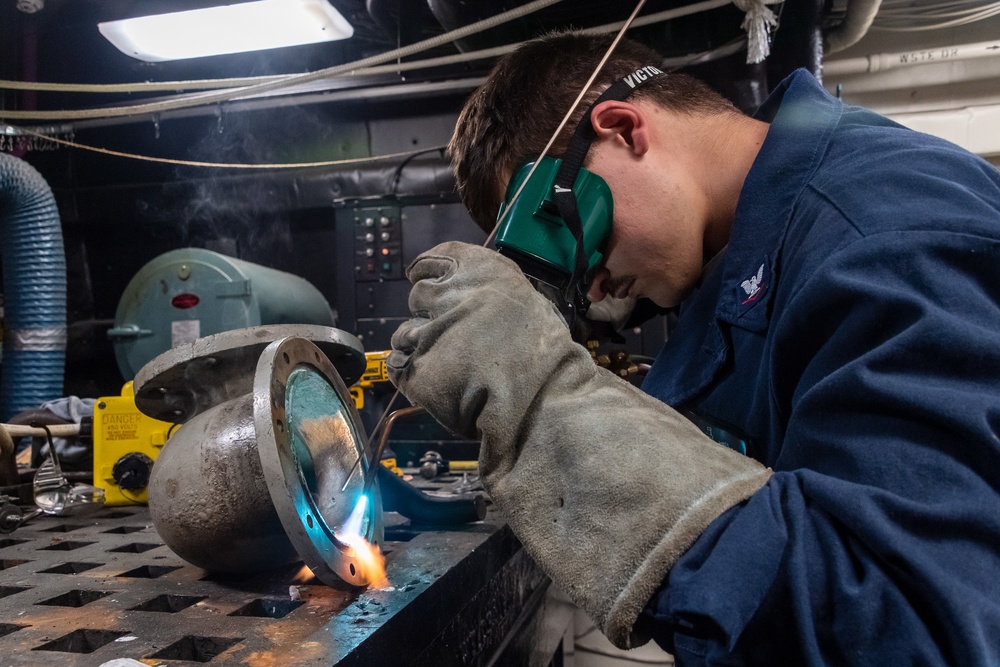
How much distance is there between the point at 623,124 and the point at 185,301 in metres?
2.05

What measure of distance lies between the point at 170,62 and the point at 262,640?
2.95 metres

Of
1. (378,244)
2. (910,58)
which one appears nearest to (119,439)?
(378,244)

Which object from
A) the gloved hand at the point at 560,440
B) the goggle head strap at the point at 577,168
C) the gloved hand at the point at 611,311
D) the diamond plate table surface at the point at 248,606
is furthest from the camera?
the gloved hand at the point at 611,311

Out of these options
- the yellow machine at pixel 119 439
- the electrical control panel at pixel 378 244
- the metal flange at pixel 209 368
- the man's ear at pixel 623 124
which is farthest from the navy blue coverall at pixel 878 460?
the electrical control panel at pixel 378 244

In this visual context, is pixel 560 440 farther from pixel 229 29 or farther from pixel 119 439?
pixel 229 29

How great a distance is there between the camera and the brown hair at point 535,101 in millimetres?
1088

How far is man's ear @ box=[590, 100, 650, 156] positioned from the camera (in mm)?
1020

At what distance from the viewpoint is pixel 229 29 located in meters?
2.54

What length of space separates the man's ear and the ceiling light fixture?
1.79m

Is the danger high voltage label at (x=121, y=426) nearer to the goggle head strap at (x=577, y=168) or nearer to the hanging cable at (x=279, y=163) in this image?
the goggle head strap at (x=577, y=168)

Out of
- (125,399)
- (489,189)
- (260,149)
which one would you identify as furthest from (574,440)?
(260,149)

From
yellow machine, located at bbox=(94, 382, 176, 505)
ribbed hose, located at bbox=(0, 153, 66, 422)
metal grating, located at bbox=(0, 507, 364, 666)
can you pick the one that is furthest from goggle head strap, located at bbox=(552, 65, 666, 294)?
ribbed hose, located at bbox=(0, 153, 66, 422)

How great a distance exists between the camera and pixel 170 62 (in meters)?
3.03

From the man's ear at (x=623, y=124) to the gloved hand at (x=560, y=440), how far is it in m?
0.31
